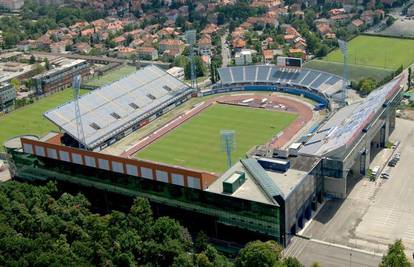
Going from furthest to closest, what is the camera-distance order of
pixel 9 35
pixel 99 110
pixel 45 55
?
pixel 9 35, pixel 45 55, pixel 99 110

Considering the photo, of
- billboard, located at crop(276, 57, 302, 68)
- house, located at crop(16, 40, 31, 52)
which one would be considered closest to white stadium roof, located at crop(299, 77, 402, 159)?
billboard, located at crop(276, 57, 302, 68)

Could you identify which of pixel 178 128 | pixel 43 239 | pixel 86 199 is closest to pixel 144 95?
pixel 178 128

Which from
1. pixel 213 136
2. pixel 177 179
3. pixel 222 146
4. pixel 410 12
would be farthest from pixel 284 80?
pixel 410 12

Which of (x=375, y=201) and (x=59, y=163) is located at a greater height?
(x=59, y=163)

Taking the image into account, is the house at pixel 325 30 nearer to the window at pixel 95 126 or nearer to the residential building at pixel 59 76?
the residential building at pixel 59 76

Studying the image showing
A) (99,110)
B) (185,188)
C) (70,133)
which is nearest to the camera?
(185,188)

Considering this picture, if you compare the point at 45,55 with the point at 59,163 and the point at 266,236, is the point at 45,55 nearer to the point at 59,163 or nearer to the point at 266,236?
the point at 59,163

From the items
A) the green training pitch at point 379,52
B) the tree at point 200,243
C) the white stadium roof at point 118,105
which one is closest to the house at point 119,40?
the white stadium roof at point 118,105
